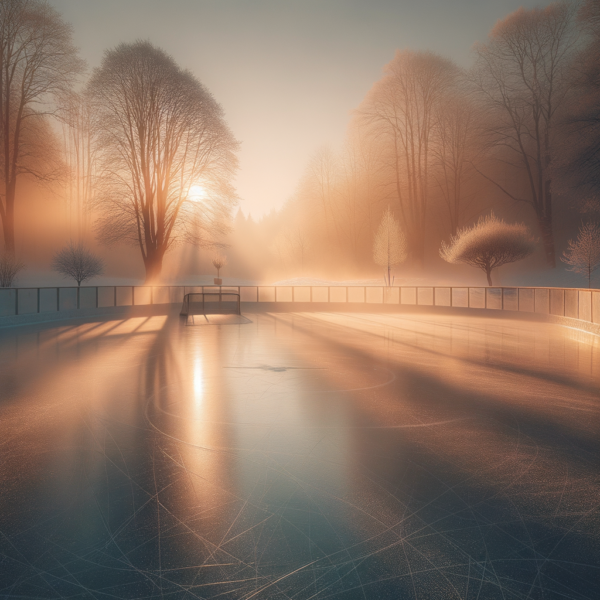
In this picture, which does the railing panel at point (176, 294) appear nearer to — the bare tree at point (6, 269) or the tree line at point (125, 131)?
the tree line at point (125, 131)

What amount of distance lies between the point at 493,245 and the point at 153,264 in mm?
25108

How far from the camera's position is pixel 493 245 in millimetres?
35062

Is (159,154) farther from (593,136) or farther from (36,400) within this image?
(593,136)

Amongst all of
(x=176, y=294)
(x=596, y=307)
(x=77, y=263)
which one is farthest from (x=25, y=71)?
(x=596, y=307)

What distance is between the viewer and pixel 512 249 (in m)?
34.8

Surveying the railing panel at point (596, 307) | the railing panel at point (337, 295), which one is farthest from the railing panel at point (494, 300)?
the railing panel at point (337, 295)

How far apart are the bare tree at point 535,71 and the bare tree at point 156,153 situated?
29485 mm

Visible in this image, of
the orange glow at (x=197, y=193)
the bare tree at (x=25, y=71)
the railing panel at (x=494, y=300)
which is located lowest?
the railing panel at (x=494, y=300)

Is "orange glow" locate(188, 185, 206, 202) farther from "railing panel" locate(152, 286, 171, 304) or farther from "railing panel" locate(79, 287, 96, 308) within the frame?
"railing panel" locate(79, 287, 96, 308)

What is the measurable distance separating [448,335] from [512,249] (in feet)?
71.2

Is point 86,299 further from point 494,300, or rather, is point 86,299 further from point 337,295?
point 337,295

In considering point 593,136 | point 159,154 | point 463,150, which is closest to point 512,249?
point 593,136

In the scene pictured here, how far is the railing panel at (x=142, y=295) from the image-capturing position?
1081 inches

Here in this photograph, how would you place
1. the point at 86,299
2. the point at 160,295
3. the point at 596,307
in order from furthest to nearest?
the point at 160,295
the point at 86,299
the point at 596,307
